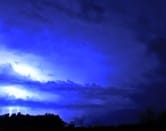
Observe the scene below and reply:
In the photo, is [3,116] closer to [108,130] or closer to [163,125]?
[108,130]

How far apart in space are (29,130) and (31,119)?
970cm

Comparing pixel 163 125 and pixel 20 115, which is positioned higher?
pixel 20 115

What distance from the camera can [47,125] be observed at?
299ft

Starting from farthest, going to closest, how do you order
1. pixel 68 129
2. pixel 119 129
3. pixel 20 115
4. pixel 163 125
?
1. pixel 20 115
2. pixel 68 129
3. pixel 119 129
4. pixel 163 125

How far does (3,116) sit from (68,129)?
24478mm

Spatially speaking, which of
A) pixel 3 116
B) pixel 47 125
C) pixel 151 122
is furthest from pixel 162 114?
pixel 3 116

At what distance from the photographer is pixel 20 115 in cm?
10162

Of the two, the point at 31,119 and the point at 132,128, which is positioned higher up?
the point at 31,119

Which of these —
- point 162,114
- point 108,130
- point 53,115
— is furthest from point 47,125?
point 162,114

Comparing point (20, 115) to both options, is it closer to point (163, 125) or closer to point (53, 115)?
point (53, 115)

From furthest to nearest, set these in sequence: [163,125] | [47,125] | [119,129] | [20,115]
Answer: [20,115]
[47,125]
[119,129]
[163,125]

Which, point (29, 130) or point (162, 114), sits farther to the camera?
point (29, 130)

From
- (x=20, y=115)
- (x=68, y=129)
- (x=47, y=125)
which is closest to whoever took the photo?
(x=68, y=129)

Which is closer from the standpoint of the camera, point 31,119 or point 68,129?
point 68,129
